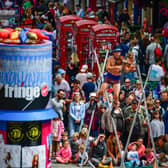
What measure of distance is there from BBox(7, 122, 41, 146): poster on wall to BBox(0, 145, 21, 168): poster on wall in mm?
115

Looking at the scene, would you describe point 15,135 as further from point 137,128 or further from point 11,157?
point 137,128

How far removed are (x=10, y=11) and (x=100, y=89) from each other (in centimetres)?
1730

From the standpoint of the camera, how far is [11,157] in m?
21.0

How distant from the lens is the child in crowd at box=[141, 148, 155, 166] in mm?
25562

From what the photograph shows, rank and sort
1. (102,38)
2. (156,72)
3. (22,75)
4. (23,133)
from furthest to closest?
1. (102,38)
2. (156,72)
3. (23,133)
4. (22,75)

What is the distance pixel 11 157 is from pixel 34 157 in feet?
1.51

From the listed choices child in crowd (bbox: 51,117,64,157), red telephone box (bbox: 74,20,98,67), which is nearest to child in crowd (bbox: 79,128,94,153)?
child in crowd (bbox: 51,117,64,157)

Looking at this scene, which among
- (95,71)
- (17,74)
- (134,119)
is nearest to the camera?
(17,74)

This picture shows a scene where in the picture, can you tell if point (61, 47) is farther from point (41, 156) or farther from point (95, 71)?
point (41, 156)

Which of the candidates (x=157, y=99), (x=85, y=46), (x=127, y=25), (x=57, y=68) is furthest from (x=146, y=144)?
(x=127, y=25)

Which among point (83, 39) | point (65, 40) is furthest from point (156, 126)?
point (65, 40)

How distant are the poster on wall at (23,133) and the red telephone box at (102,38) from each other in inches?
460

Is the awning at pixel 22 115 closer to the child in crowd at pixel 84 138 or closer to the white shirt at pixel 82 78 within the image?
the child in crowd at pixel 84 138

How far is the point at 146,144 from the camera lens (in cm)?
2628
